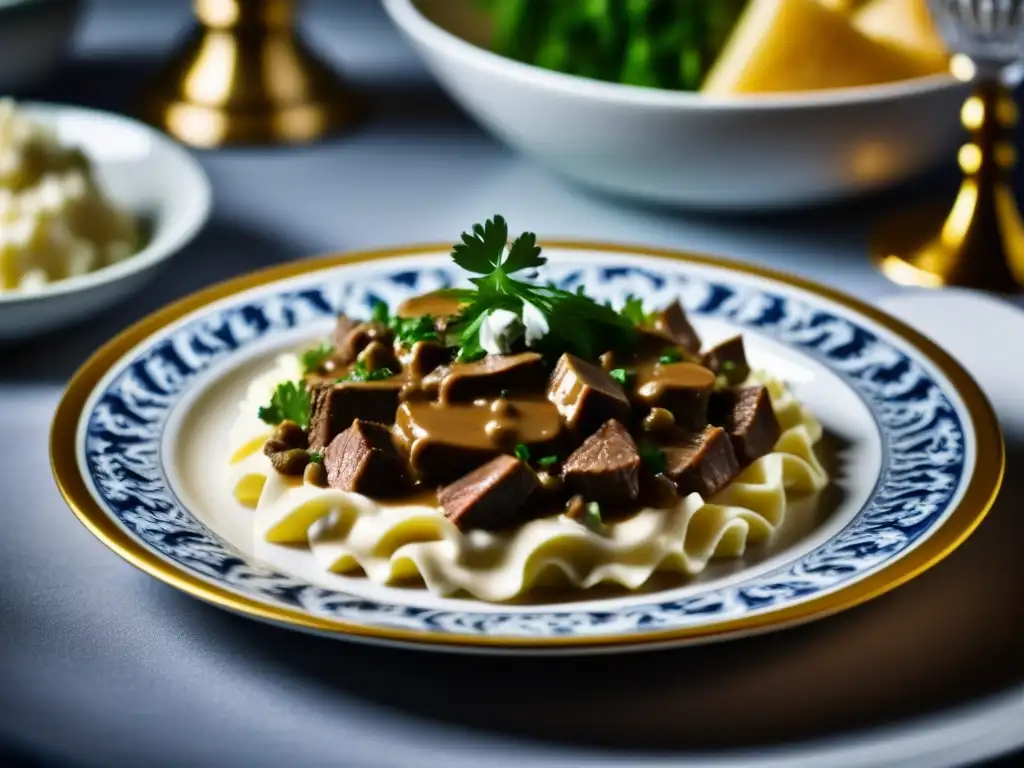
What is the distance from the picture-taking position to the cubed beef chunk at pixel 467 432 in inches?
138

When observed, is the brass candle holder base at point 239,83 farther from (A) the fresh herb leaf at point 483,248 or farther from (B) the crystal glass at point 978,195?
(A) the fresh herb leaf at point 483,248

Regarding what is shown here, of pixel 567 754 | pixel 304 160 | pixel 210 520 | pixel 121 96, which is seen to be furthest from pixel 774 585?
pixel 121 96

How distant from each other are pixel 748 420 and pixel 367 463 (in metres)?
1.02

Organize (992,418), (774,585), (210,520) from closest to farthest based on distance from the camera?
1. (774,585)
2. (210,520)
3. (992,418)

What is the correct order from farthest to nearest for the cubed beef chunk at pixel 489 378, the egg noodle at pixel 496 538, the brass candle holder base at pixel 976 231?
the brass candle holder base at pixel 976 231
the cubed beef chunk at pixel 489 378
the egg noodle at pixel 496 538

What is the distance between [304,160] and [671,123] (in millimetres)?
2123

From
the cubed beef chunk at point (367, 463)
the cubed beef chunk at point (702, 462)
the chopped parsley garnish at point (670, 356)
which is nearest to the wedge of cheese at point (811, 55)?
the chopped parsley garnish at point (670, 356)

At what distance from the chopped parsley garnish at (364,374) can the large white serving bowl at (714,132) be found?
1.86m

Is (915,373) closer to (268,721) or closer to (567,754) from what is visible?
(567,754)

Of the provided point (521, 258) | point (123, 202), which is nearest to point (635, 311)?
point (521, 258)

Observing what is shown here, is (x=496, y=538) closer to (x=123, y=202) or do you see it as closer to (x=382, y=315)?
(x=382, y=315)

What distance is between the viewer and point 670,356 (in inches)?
154

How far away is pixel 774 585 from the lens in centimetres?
320

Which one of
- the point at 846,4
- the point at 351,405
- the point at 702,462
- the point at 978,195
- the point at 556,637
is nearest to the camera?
the point at 556,637
